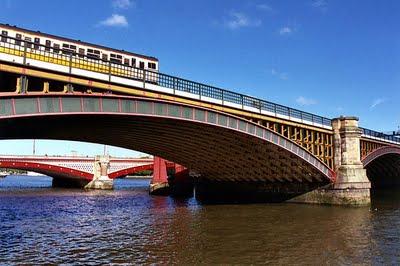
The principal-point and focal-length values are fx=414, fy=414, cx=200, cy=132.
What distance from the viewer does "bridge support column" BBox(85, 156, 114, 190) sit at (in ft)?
284

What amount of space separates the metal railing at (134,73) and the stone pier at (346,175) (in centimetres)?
→ 256

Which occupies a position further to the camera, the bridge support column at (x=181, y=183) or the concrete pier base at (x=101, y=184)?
the concrete pier base at (x=101, y=184)

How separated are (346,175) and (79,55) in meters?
32.1

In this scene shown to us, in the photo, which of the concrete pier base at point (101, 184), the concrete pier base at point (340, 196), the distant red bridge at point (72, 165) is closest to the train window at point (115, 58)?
the concrete pier base at point (340, 196)

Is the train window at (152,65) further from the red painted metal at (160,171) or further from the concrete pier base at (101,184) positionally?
the concrete pier base at (101,184)

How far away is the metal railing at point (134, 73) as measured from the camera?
2155 centimetres

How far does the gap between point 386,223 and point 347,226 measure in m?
4.14

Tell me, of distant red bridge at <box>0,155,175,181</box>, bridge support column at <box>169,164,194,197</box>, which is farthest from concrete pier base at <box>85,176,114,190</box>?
bridge support column at <box>169,164,194,197</box>

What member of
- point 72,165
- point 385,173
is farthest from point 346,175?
point 72,165

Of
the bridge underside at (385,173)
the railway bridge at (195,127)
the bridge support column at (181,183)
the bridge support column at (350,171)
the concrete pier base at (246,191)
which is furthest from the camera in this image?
the bridge underside at (385,173)

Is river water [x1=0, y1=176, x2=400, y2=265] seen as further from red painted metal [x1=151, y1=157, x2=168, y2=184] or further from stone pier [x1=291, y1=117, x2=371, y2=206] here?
red painted metal [x1=151, y1=157, x2=168, y2=184]

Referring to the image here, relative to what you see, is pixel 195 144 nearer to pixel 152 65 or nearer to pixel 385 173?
pixel 152 65

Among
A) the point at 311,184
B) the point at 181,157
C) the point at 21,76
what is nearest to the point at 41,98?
the point at 21,76

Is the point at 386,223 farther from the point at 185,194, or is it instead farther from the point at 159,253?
the point at 185,194
